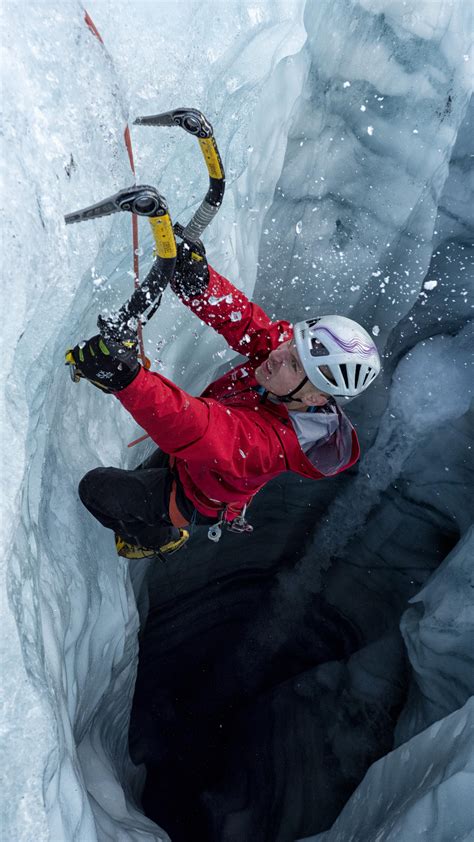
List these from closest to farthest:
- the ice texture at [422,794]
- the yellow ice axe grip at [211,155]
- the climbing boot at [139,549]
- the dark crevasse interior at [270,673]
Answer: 1. the yellow ice axe grip at [211,155]
2. the ice texture at [422,794]
3. the climbing boot at [139,549]
4. the dark crevasse interior at [270,673]

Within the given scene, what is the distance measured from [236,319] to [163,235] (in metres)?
0.77

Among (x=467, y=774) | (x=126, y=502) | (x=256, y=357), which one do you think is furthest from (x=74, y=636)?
(x=467, y=774)

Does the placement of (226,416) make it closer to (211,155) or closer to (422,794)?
(211,155)

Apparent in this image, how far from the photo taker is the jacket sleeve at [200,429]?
5.43ft

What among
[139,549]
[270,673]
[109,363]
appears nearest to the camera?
[109,363]

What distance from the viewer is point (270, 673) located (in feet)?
16.8

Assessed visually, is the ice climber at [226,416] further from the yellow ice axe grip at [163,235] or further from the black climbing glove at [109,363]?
the yellow ice axe grip at [163,235]

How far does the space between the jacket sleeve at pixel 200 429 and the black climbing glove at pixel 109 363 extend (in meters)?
0.03

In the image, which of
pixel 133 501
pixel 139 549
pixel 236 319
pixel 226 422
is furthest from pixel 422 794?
pixel 236 319

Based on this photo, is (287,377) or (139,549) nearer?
(287,377)

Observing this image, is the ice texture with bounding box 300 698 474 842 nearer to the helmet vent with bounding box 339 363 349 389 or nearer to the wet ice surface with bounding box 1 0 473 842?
the wet ice surface with bounding box 1 0 473 842

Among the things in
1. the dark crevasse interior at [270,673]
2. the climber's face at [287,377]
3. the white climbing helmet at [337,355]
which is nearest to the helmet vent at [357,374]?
the white climbing helmet at [337,355]

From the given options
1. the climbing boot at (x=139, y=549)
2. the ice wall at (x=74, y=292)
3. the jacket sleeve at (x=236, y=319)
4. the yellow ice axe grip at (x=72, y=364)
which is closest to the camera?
the ice wall at (x=74, y=292)

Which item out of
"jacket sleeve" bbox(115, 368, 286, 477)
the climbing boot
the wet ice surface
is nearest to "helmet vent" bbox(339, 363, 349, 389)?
"jacket sleeve" bbox(115, 368, 286, 477)
